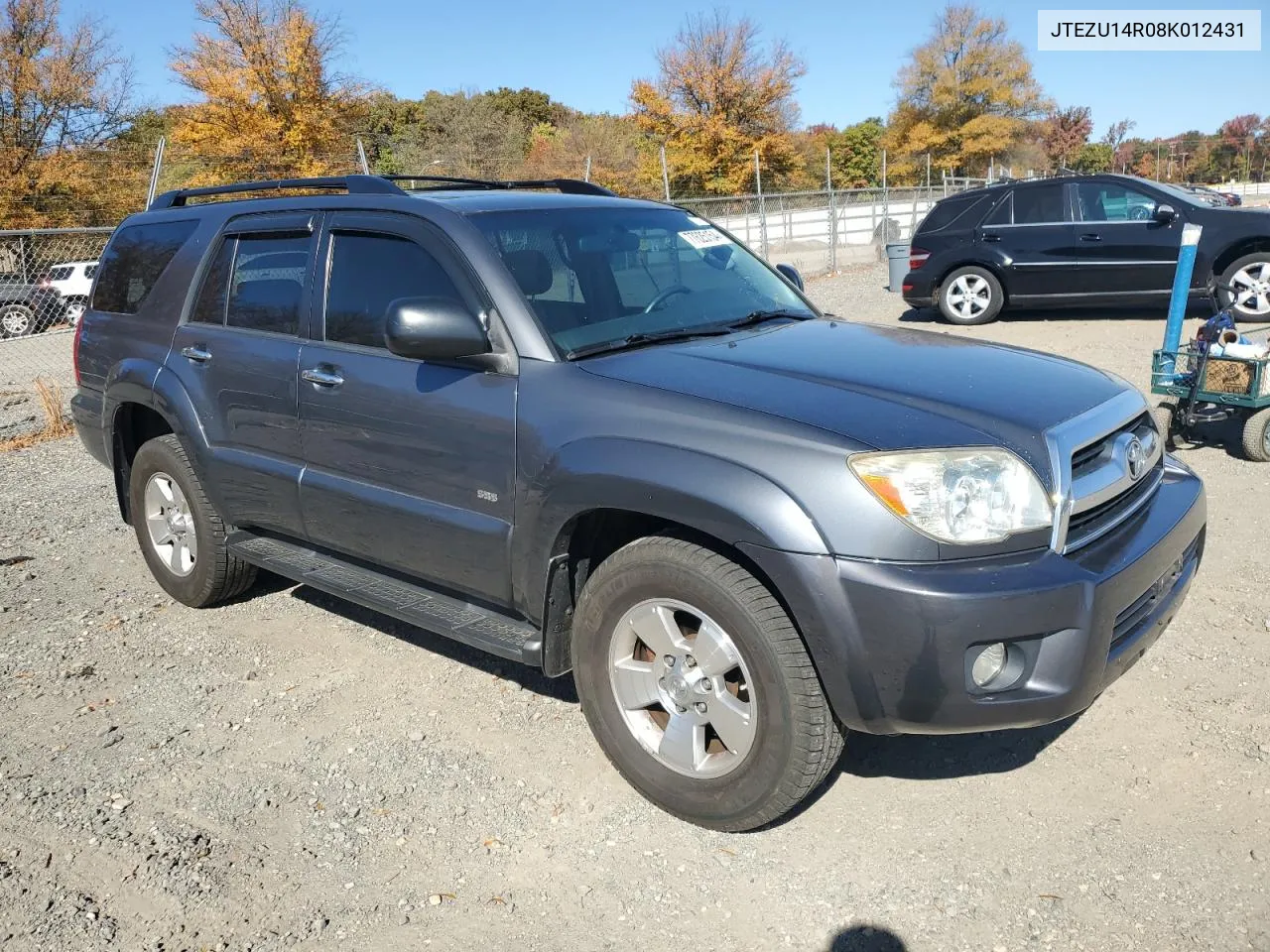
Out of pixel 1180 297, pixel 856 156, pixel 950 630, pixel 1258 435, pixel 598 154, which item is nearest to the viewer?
pixel 950 630

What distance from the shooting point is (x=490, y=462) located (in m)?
3.37

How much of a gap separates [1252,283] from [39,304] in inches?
645

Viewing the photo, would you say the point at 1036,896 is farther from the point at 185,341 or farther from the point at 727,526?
the point at 185,341

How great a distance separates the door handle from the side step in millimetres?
748

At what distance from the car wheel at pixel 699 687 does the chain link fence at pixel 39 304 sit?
A: 11.0 metres

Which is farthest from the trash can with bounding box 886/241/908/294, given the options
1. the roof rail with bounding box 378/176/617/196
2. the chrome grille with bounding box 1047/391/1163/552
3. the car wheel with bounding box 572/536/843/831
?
the car wheel with bounding box 572/536/843/831

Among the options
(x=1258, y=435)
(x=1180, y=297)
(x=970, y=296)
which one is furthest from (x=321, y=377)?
(x=970, y=296)

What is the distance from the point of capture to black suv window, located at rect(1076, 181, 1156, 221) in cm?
1155

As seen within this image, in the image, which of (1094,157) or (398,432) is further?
(1094,157)

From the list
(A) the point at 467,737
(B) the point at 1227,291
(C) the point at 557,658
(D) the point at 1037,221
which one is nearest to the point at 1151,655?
(C) the point at 557,658

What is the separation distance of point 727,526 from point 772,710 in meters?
0.52

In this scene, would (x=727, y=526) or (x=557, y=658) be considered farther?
(x=557, y=658)

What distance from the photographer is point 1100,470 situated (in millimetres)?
3000

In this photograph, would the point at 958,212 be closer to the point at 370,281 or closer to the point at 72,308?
the point at 370,281
